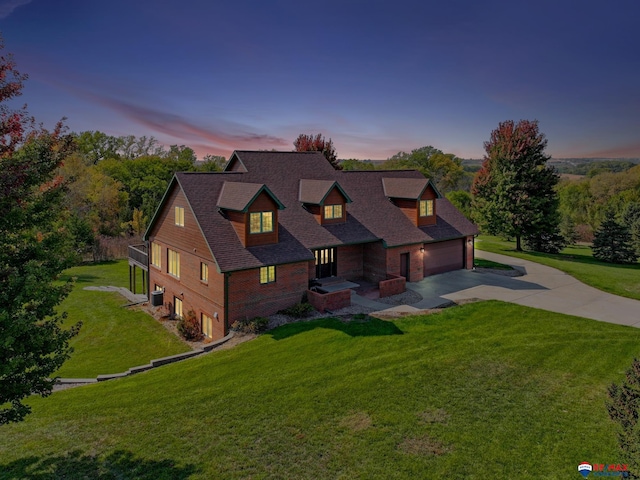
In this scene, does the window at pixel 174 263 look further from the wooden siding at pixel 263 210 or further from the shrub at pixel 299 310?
the shrub at pixel 299 310

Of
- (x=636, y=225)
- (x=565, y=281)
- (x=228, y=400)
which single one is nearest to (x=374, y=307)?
(x=228, y=400)

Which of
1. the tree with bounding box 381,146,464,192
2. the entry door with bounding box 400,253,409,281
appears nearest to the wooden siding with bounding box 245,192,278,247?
the entry door with bounding box 400,253,409,281

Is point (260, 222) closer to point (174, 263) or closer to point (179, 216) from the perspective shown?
point (179, 216)

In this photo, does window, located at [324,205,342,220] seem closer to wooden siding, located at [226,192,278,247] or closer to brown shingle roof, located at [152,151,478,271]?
brown shingle roof, located at [152,151,478,271]

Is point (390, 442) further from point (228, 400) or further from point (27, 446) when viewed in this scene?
point (27, 446)

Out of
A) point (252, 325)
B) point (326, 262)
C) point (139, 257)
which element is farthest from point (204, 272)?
point (139, 257)
